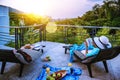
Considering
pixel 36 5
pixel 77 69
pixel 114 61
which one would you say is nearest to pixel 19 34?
pixel 77 69

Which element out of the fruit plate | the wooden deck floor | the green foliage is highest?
the green foliage

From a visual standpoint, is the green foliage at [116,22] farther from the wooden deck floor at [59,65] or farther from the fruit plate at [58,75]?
the fruit plate at [58,75]

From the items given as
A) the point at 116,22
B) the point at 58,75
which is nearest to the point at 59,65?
the point at 58,75

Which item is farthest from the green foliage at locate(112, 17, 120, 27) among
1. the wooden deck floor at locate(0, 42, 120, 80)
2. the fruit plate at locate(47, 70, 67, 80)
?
the fruit plate at locate(47, 70, 67, 80)

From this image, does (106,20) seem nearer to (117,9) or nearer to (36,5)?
(117,9)

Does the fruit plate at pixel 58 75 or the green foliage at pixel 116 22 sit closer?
the fruit plate at pixel 58 75

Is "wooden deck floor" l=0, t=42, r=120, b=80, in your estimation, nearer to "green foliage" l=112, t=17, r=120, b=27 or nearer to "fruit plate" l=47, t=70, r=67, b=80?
"fruit plate" l=47, t=70, r=67, b=80

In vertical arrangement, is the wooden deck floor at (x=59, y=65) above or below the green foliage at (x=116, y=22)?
below

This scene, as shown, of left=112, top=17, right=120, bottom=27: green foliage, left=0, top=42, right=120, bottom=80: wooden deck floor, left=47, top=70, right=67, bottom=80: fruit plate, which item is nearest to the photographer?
left=47, top=70, right=67, bottom=80: fruit plate

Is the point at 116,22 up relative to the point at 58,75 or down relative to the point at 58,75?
up

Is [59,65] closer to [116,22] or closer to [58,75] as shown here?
[58,75]

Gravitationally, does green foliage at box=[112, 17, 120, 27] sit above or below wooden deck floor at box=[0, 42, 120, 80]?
above

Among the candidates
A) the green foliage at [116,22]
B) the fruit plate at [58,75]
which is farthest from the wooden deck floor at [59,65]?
the green foliage at [116,22]

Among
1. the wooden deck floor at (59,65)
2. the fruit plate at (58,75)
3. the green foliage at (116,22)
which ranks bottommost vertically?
the wooden deck floor at (59,65)
